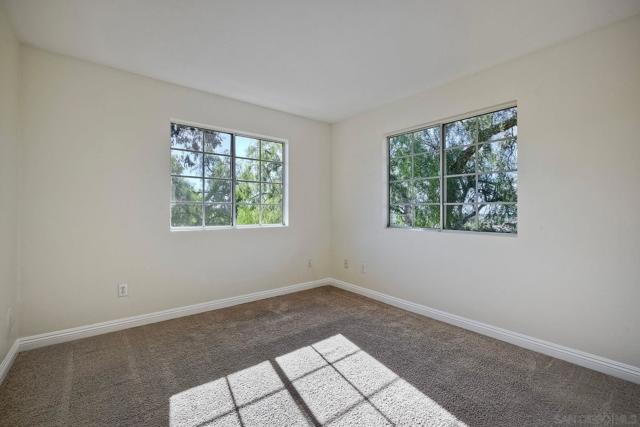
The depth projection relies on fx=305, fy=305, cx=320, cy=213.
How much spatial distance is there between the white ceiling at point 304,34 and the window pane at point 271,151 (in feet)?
3.21

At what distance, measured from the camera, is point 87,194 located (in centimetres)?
282

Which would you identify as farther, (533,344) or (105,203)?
(105,203)

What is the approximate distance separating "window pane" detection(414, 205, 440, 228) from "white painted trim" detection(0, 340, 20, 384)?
12.6 ft

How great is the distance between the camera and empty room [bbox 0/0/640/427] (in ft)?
6.69

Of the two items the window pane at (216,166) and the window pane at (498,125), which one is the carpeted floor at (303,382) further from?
the window pane at (498,125)

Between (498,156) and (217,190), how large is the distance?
306 cm

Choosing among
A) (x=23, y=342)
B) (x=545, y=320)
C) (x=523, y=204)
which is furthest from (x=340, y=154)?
(x=23, y=342)

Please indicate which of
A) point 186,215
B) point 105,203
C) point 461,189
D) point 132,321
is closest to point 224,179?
point 186,215

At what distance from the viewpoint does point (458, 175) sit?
3.25m

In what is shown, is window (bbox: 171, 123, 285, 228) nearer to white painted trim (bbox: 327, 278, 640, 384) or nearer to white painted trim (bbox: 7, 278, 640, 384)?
white painted trim (bbox: 7, 278, 640, 384)

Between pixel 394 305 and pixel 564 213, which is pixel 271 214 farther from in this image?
pixel 564 213

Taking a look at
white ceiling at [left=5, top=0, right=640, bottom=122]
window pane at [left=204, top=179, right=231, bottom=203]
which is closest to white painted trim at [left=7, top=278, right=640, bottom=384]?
window pane at [left=204, top=179, right=231, bottom=203]

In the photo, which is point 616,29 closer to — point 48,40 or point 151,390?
point 151,390

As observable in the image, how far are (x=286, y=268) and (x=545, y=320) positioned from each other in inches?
115
